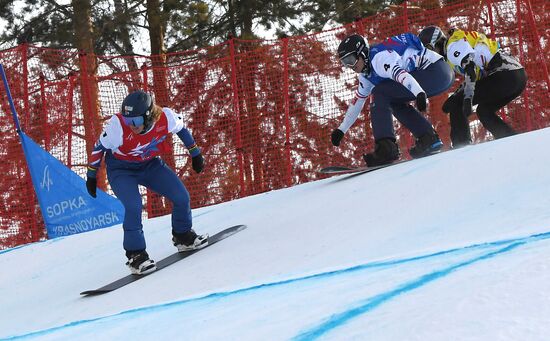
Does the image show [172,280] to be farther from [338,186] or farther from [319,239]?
[338,186]

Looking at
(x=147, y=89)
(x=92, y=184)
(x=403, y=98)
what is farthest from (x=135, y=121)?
(x=147, y=89)

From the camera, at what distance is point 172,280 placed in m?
4.95

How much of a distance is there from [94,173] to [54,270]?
124cm

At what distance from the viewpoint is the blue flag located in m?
8.56

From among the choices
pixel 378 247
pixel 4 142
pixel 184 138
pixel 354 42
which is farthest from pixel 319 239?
pixel 4 142

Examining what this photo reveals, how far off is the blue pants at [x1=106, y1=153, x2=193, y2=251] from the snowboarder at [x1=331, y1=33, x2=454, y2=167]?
1795mm

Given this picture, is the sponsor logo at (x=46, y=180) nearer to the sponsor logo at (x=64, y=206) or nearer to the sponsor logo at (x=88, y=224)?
the sponsor logo at (x=64, y=206)

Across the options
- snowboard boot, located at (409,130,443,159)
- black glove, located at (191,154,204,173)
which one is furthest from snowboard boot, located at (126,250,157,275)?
snowboard boot, located at (409,130,443,159)

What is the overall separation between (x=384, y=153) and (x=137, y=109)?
2523 mm

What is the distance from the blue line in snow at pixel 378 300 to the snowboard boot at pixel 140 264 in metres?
3.00

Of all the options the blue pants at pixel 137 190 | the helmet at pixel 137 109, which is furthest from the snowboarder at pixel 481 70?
the helmet at pixel 137 109

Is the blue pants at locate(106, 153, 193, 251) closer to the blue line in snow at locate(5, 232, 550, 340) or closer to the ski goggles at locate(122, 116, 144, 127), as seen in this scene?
the ski goggles at locate(122, 116, 144, 127)

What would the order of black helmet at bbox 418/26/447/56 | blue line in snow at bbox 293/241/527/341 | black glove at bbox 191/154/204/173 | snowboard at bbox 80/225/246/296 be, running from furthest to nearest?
black helmet at bbox 418/26/447/56 < black glove at bbox 191/154/204/173 < snowboard at bbox 80/225/246/296 < blue line in snow at bbox 293/241/527/341

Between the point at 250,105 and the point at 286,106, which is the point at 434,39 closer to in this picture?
the point at 286,106
